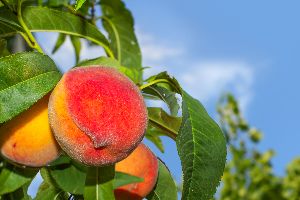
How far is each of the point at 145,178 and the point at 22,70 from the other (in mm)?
469

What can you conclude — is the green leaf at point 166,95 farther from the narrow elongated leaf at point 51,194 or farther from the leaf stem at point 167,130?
the narrow elongated leaf at point 51,194

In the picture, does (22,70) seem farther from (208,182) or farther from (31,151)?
(208,182)

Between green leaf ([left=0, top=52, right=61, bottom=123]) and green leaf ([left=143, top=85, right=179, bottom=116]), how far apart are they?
319mm

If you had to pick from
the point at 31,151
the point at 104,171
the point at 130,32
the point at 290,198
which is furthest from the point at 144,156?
the point at 290,198

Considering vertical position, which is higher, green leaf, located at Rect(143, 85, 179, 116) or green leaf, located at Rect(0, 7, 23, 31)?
green leaf, located at Rect(143, 85, 179, 116)

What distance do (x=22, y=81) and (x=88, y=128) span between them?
0.16 meters

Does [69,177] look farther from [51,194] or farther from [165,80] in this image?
[165,80]

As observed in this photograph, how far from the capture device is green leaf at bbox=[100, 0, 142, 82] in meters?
2.06

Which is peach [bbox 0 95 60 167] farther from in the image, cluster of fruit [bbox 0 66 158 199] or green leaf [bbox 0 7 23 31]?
green leaf [bbox 0 7 23 31]

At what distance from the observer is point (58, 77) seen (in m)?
1.10

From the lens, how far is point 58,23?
1511 mm

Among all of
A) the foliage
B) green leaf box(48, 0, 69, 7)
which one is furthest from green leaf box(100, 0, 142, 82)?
the foliage

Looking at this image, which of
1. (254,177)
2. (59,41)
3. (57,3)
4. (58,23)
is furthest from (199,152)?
(254,177)

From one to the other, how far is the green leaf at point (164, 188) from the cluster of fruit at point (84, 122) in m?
0.40
